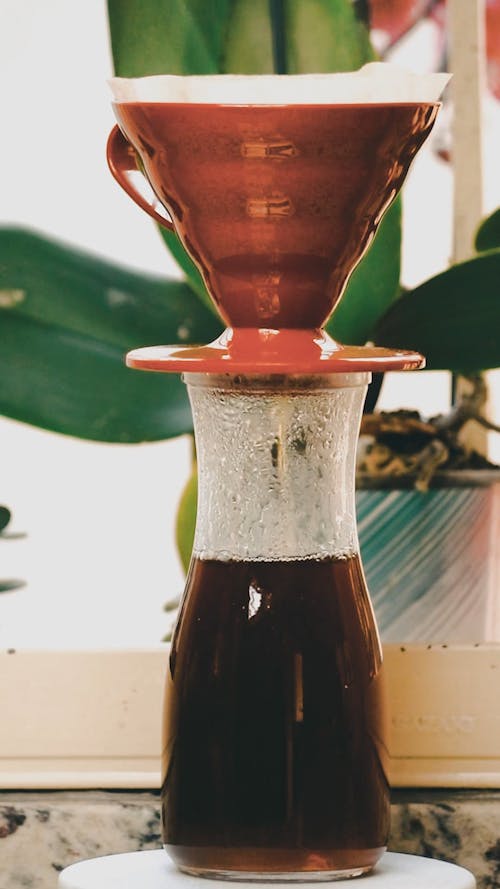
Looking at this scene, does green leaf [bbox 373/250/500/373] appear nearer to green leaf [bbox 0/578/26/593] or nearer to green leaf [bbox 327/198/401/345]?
green leaf [bbox 327/198/401/345]

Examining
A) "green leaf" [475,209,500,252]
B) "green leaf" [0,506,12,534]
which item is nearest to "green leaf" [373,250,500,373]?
"green leaf" [475,209,500,252]

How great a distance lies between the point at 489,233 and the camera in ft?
2.79

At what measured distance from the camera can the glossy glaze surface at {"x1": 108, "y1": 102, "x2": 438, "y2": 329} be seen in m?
0.66

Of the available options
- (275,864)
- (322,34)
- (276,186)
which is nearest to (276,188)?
(276,186)

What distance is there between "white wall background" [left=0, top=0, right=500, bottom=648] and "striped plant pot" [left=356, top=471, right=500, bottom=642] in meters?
0.06

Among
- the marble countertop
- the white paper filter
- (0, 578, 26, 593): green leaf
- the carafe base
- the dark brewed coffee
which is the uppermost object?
the white paper filter

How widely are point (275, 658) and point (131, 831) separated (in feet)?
0.71

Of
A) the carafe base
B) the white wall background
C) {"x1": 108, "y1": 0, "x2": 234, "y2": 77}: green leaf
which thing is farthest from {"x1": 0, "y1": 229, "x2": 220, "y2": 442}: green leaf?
the carafe base

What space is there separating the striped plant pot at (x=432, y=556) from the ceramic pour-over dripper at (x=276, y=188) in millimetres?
167

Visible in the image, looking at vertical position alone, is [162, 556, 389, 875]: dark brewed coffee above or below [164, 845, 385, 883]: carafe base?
above

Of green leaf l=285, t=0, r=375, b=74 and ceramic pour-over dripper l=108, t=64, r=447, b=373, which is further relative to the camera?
green leaf l=285, t=0, r=375, b=74

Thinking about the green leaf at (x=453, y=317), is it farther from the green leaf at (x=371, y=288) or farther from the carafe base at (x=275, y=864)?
the carafe base at (x=275, y=864)

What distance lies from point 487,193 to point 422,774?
1.10ft

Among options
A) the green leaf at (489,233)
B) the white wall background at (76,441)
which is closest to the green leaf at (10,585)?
the white wall background at (76,441)
